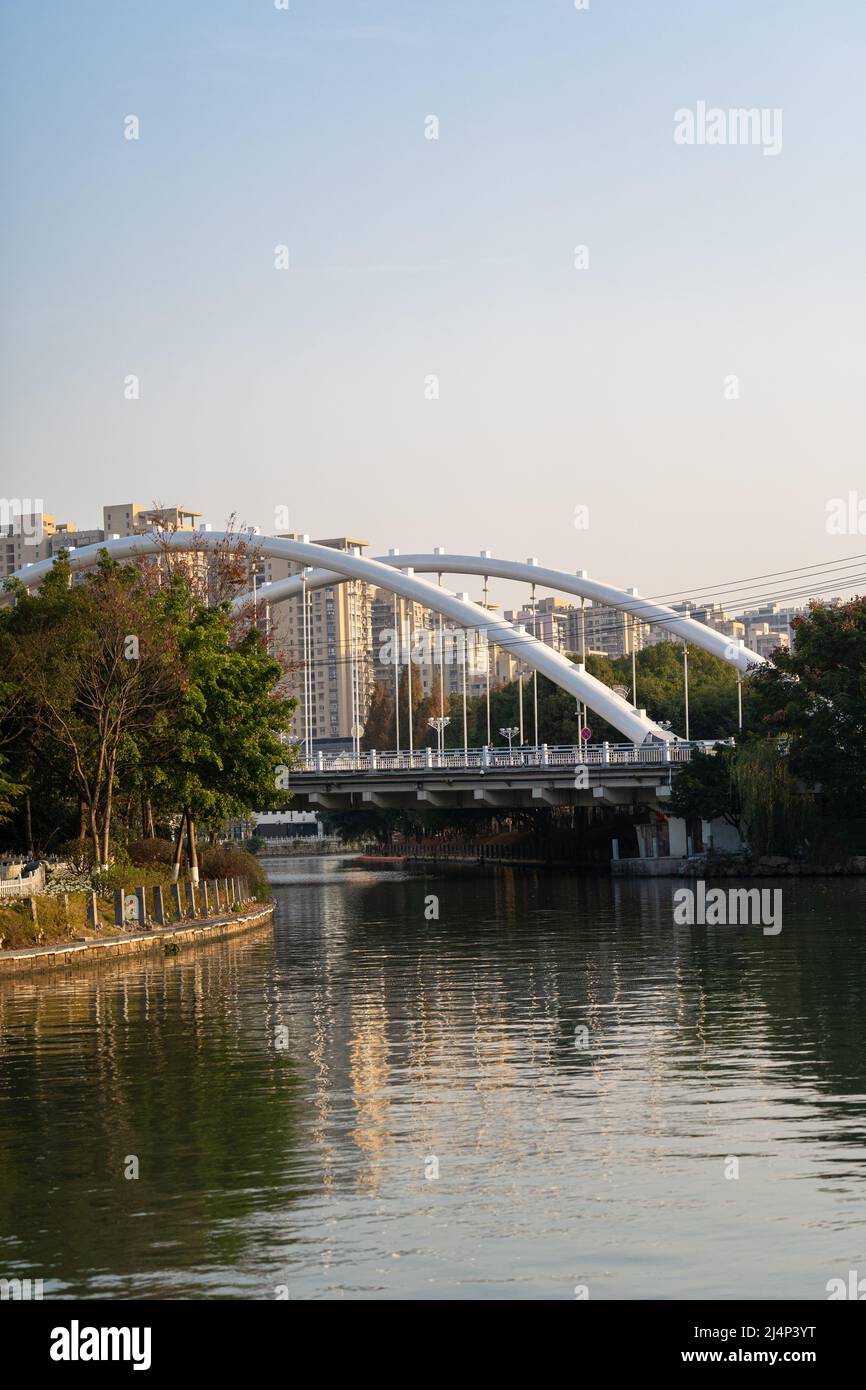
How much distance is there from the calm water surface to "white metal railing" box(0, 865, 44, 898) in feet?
16.3

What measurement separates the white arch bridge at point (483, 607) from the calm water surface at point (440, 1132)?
56789 mm

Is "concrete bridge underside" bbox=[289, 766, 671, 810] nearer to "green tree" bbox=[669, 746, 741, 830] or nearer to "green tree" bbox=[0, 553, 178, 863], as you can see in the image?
"green tree" bbox=[669, 746, 741, 830]

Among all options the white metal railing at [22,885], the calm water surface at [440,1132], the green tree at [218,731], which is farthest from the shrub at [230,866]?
the calm water surface at [440,1132]

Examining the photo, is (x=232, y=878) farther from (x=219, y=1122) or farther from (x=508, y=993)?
(x=219, y=1122)

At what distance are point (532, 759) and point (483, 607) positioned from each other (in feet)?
56.0

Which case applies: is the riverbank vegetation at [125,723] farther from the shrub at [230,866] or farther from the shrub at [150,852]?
the shrub at [230,866]

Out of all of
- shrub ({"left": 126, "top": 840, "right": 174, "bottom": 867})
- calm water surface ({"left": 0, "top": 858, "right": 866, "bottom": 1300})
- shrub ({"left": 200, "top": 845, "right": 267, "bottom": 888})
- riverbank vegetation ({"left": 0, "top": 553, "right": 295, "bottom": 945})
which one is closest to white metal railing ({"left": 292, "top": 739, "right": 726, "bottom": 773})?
shrub ({"left": 200, "top": 845, "right": 267, "bottom": 888})

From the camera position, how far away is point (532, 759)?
84938mm

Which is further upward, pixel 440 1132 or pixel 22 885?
pixel 22 885

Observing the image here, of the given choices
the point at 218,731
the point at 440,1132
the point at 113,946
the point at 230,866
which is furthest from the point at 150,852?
the point at 440,1132

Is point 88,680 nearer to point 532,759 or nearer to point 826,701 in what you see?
point 826,701

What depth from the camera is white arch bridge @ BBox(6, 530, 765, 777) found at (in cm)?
9219

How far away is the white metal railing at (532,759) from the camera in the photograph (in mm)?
84000
